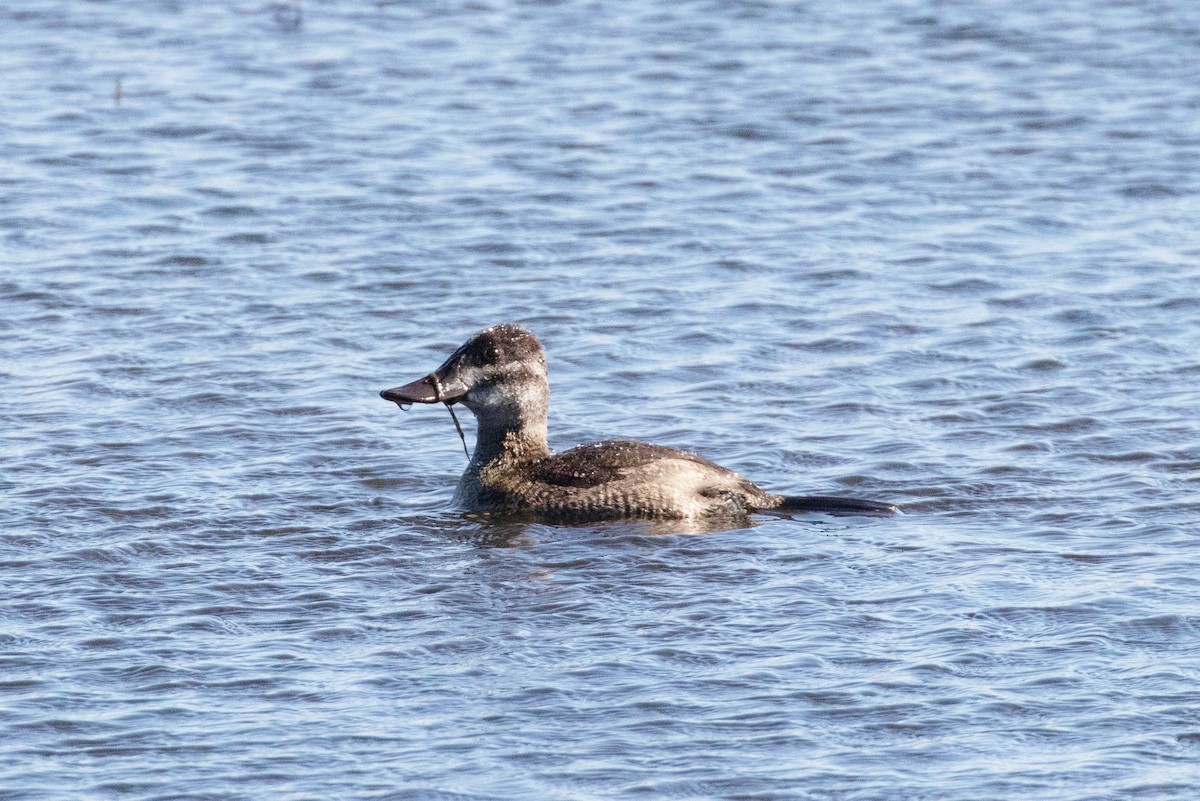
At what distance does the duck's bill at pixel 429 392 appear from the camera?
10.6 m

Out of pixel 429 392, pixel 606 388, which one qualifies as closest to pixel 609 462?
pixel 429 392

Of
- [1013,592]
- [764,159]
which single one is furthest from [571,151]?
[1013,592]

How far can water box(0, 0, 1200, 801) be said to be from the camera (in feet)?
25.4

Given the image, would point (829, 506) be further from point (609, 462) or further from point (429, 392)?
point (429, 392)

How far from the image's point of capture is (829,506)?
10148 millimetres

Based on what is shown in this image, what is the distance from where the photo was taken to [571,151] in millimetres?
17156

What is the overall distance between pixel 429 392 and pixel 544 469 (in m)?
0.70

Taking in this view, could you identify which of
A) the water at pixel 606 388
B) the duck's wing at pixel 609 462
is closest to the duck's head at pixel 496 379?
the duck's wing at pixel 609 462

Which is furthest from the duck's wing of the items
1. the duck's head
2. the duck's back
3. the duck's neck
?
the duck's head

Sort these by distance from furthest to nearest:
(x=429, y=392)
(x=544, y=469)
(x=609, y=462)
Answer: (x=429, y=392)
(x=544, y=469)
(x=609, y=462)

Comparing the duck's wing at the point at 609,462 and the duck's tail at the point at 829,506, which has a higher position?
the duck's wing at the point at 609,462

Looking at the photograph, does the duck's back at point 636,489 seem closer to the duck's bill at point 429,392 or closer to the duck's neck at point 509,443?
the duck's neck at point 509,443

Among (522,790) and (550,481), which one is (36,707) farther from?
(550,481)

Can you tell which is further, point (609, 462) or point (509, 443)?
point (509, 443)
